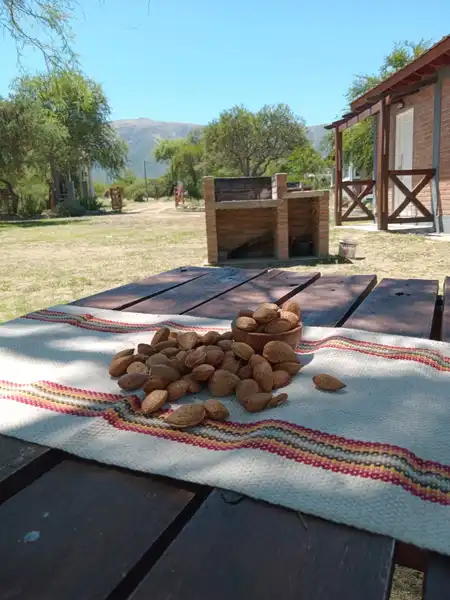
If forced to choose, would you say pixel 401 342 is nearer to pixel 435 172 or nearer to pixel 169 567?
pixel 169 567

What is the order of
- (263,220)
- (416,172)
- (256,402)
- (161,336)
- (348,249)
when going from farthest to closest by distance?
1. (416,172)
2. (263,220)
3. (348,249)
4. (161,336)
5. (256,402)

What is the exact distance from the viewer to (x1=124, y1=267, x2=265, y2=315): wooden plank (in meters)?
1.89

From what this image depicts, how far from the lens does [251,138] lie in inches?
1243

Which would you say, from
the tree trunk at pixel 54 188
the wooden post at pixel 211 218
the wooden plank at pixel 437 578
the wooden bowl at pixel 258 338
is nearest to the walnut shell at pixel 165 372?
the wooden bowl at pixel 258 338

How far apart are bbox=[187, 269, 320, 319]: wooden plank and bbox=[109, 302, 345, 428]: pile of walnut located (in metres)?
0.58

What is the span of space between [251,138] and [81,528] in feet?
107

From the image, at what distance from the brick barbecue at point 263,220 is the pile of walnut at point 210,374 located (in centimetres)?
509

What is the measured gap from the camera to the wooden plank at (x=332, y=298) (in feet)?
5.52

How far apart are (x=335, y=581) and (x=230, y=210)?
6086 millimetres

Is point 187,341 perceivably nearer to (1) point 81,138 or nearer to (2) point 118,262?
(2) point 118,262

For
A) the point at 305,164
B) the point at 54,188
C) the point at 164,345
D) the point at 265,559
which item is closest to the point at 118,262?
the point at 164,345

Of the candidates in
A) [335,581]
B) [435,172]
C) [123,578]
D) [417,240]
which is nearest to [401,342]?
[335,581]

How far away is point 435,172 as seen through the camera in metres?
9.27

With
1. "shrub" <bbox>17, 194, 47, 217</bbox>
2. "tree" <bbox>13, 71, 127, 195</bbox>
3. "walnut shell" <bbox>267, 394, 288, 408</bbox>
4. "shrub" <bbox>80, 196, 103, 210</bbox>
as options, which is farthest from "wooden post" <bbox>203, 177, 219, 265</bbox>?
"shrub" <bbox>80, 196, 103, 210</bbox>
